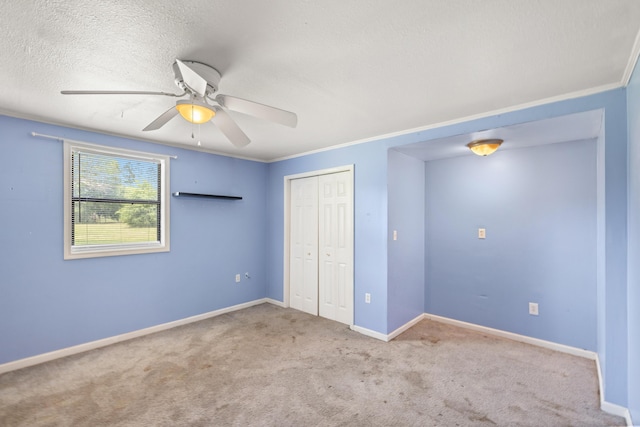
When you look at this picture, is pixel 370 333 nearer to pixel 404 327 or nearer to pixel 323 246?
pixel 404 327

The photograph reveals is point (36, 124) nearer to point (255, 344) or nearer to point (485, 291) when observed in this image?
point (255, 344)

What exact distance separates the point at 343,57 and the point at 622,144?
6.76 ft

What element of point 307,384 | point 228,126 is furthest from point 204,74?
point 307,384

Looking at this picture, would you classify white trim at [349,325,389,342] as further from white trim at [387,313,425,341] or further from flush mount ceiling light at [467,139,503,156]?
flush mount ceiling light at [467,139,503,156]

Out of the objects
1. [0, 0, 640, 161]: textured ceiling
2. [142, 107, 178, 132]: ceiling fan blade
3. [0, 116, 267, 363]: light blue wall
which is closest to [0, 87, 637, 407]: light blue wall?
[0, 116, 267, 363]: light blue wall

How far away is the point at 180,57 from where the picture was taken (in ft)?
5.56

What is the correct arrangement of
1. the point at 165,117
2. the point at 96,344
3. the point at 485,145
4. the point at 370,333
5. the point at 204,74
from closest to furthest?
the point at 204,74 → the point at 165,117 → the point at 485,145 → the point at 96,344 → the point at 370,333

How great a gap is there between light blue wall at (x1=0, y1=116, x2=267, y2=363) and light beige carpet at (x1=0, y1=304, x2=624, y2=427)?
376 millimetres

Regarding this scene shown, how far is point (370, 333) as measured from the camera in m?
3.44

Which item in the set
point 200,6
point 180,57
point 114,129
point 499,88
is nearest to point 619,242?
point 499,88

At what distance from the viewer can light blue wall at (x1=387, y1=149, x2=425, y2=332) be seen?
3.40 m

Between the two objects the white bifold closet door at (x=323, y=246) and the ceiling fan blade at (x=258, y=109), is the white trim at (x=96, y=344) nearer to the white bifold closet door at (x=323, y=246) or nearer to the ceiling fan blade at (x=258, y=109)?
the white bifold closet door at (x=323, y=246)

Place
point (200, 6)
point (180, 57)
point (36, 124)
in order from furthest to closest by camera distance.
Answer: point (36, 124)
point (180, 57)
point (200, 6)

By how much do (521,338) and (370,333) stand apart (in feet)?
5.58
